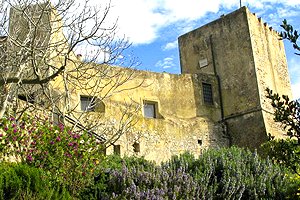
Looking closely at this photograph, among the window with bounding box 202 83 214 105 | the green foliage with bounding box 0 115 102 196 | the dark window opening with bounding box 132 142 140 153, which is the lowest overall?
the green foliage with bounding box 0 115 102 196

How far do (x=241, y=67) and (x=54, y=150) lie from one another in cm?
1324

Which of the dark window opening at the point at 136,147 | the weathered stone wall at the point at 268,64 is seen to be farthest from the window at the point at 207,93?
the dark window opening at the point at 136,147

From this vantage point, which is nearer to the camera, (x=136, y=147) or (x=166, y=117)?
(x=136, y=147)

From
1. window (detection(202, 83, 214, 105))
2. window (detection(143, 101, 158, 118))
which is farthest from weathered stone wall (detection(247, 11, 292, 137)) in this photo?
window (detection(143, 101, 158, 118))

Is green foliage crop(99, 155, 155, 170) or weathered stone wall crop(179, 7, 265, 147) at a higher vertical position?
weathered stone wall crop(179, 7, 265, 147)

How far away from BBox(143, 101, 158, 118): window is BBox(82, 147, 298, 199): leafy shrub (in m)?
8.27

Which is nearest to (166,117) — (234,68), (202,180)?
(234,68)

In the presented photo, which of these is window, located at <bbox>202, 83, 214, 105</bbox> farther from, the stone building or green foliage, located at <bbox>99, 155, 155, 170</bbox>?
green foliage, located at <bbox>99, 155, 155, 170</bbox>

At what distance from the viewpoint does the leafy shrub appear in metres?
9.10

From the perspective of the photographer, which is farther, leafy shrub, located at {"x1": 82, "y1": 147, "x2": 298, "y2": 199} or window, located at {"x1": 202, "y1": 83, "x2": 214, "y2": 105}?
window, located at {"x1": 202, "y1": 83, "x2": 214, "y2": 105}

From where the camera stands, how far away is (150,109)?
19828mm

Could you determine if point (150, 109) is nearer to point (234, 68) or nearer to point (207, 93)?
point (207, 93)

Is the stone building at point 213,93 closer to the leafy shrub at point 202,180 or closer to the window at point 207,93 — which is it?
the window at point 207,93

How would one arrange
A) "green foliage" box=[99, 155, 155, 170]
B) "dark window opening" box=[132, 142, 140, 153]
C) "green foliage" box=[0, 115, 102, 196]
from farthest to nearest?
"dark window opening" box=[132, 142, 140, 153] → "green foliage" box=[99, 155, 155, 170] → "green foliage" box=[0, 115, 102, 196]
